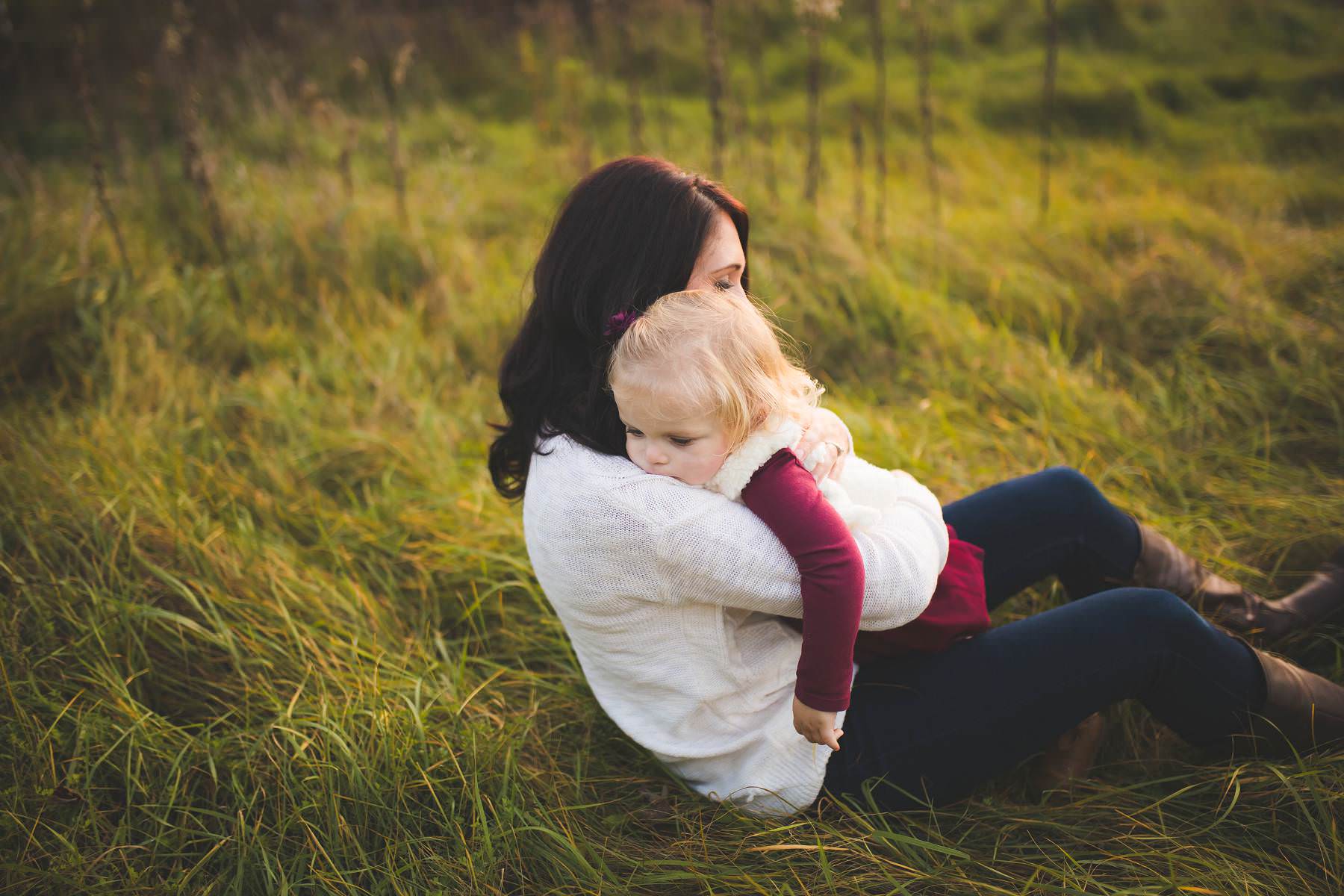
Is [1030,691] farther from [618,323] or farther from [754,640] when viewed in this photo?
[618,323]

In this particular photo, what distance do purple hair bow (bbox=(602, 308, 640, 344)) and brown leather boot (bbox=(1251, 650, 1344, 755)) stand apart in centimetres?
129

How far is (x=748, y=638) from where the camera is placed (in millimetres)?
1461

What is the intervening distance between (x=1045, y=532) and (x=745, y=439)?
34.0 inches

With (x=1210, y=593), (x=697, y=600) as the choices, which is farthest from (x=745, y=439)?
(x=1210, y=593)

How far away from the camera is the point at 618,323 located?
54.9 inches

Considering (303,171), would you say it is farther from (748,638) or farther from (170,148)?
(748,638)

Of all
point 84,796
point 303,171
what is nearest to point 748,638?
point 84,796

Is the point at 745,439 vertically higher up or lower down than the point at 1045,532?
higher up

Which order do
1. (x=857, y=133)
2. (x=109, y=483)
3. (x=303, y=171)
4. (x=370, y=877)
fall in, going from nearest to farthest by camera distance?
(x=370, y=877) < (x=109, y=483) < (x=857, y=133) < (x=303, y=171)

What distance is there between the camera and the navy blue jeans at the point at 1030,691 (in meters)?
1.43

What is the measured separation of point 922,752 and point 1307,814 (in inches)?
25.2

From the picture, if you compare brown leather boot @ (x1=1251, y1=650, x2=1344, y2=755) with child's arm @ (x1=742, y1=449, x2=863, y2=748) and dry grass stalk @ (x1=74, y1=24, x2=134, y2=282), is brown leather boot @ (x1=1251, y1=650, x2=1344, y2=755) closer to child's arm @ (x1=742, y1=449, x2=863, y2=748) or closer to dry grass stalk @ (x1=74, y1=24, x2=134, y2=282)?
child's arm @ (x1=742, y1=449, x2=863, y2=748)

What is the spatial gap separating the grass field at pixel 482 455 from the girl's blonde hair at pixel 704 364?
1.41 ft

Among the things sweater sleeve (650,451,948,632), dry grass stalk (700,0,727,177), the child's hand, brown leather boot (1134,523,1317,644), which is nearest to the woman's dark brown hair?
sweater sleeve (650,451,948,632)
